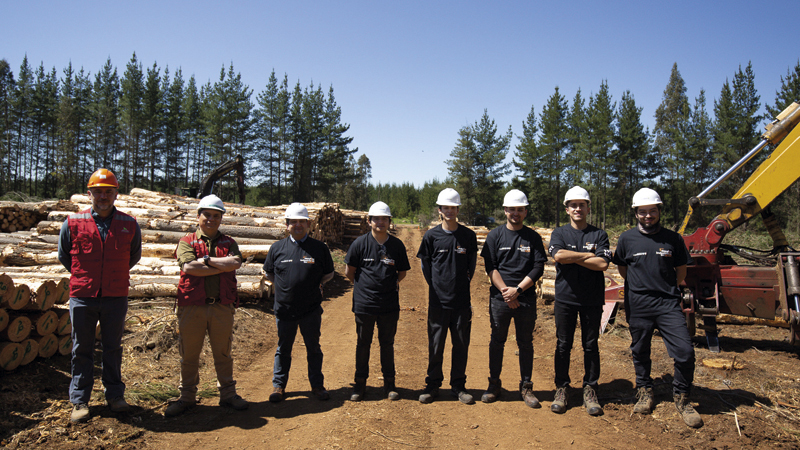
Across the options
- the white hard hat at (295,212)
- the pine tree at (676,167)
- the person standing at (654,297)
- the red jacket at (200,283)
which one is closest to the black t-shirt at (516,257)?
the person standing at (654,297)

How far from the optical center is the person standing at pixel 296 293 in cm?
478

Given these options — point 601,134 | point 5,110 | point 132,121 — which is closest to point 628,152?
point 601,134

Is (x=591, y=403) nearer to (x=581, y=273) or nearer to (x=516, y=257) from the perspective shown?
(x=581, y=273)

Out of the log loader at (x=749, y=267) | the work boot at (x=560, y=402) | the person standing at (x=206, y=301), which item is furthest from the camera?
the log loader at (x=749, y=267)

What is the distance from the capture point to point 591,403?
4508mm

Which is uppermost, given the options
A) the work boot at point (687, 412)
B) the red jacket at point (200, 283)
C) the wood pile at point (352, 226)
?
the wood pile at point (352, 226)

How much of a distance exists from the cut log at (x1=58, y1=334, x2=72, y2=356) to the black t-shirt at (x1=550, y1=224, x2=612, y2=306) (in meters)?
5.79

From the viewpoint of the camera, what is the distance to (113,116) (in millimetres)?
39594

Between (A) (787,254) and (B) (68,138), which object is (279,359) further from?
(B) (68,138)

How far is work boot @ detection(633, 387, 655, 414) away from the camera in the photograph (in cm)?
441

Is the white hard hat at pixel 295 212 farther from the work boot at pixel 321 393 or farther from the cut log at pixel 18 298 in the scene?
the cut log at pixel 18 298

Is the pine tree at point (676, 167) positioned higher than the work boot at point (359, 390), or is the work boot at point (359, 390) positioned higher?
the pine tree at point (676, 167)

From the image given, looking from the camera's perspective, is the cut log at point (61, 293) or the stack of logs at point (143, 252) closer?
the stack of logs at point (143, 252)

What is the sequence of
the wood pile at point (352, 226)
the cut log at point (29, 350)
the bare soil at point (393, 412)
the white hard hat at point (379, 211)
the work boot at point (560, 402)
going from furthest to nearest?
the wood pile at point (352, 226)
the white hard hat at point (379, 211)
the cut log at point (29, 350)
the work boot at point (560, 402)
the bare soil at point (393, 412)
